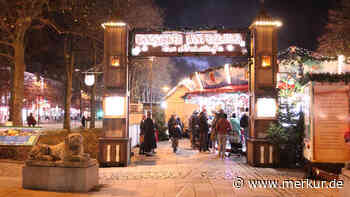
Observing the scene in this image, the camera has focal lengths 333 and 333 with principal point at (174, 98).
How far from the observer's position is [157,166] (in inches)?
426

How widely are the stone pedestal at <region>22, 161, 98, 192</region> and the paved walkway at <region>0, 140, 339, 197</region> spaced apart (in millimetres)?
211

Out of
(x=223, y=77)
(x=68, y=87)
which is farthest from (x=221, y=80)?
(x=68, y=87)

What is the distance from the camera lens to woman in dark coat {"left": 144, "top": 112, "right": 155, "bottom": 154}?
13.7 metres

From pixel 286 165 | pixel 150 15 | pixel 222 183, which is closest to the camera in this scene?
pixel 222 183

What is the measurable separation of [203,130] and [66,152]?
8.00m

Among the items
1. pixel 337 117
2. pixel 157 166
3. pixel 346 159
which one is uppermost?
pixel 337 117

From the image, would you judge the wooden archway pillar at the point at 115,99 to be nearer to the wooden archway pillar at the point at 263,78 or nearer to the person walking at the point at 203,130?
the wooden archway pillar at the point at 263,78

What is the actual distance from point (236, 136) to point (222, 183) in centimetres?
597

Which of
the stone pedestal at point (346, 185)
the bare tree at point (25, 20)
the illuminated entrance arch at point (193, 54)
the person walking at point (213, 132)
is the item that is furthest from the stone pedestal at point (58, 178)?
the bare tree at point (25, 20)

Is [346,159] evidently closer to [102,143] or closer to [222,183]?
[222,183]

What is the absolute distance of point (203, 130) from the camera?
1445 centimetres

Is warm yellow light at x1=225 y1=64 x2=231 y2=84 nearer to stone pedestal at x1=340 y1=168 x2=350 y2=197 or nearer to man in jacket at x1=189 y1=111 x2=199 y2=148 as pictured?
man in jacket at x1=189 y1=111 x2=199 y2=148

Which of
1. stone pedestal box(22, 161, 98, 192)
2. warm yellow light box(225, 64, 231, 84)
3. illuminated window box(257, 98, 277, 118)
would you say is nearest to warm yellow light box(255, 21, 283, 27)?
illuminated window box(257, 98, 277, 118)

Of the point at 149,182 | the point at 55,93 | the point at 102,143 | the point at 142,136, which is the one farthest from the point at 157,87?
the point at 149,182
